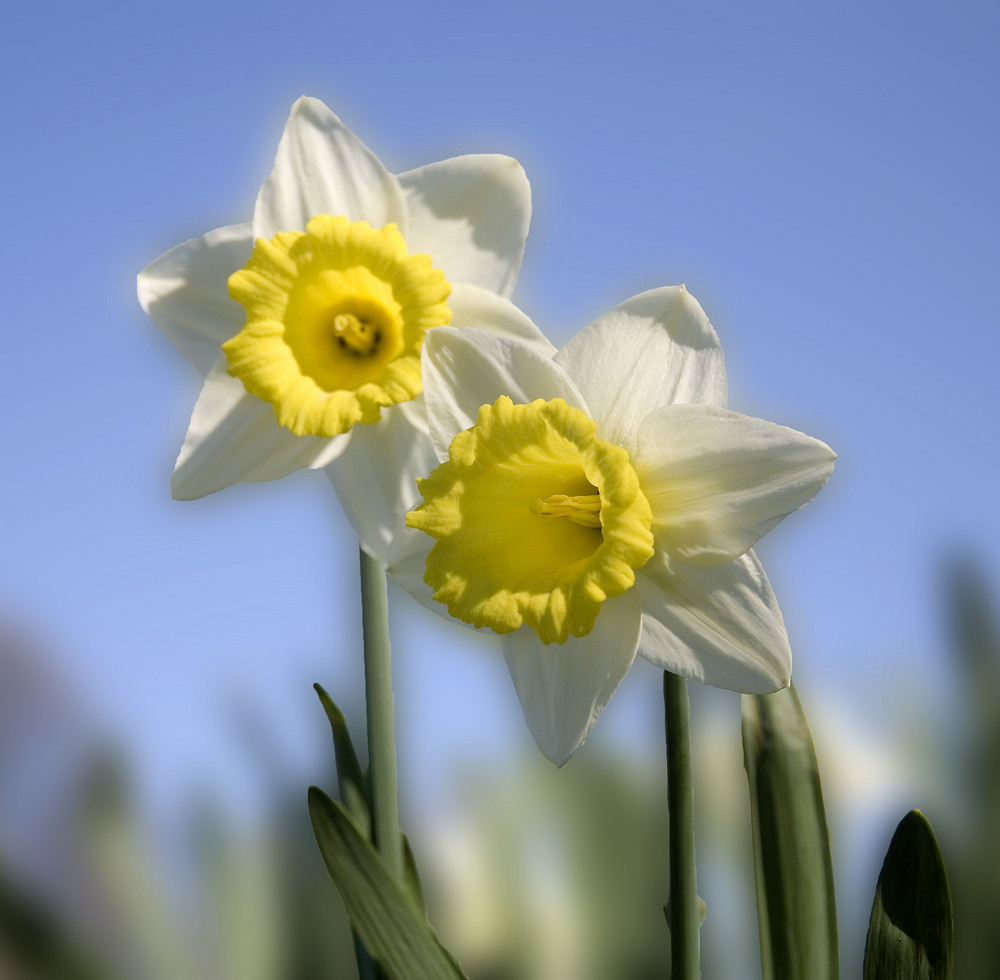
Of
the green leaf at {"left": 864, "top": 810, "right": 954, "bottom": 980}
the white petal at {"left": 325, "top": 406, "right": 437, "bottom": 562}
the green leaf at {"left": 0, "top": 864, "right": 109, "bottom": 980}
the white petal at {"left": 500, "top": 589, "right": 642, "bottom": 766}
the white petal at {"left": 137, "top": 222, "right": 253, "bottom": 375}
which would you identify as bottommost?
the green leaf at {"left": 0, "top": 864, "right": 109, "bottom": 980}

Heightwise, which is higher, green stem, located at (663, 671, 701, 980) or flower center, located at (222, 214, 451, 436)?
flower center, located at (222, 214, 451, 436)

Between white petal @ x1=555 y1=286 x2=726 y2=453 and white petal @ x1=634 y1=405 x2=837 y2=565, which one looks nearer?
white petal @ x1=634 y1=405 x2=837 y2=565

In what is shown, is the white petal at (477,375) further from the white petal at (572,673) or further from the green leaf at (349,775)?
the green leaf at (349,775)

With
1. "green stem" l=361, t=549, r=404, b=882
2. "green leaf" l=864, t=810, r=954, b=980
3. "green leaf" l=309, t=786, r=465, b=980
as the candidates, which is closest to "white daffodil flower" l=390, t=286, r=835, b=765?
"green stem" l=361, t=549, r=404, b=882

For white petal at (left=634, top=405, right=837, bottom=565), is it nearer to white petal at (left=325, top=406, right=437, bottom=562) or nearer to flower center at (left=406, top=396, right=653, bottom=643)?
flower center at (left=406, top=396, right=653, bottom=643)

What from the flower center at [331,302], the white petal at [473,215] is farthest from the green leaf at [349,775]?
the white petal at [473,215]

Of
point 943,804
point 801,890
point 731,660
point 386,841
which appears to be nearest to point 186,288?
point 386,841

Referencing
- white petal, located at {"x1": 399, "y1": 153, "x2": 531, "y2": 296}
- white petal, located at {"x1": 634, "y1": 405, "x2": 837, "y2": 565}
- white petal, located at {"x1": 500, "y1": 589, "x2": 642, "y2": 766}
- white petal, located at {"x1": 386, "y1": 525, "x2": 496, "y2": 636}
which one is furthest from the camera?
white petal, located at {"x1": 399, "y1": 153, "x2": 531, "y2": 296}
